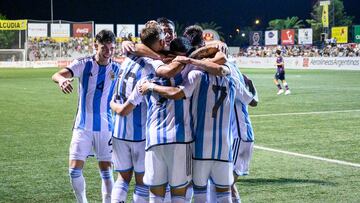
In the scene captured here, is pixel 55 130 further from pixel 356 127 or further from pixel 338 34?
pixel 338 34

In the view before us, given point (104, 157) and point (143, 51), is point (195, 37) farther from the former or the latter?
point (104, 157)

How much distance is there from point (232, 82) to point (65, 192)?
3.44 metres

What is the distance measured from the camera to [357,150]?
10.8 meters

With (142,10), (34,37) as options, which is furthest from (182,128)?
(142,10)

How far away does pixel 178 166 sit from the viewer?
5051mm

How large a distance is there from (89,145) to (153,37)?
5.88ft

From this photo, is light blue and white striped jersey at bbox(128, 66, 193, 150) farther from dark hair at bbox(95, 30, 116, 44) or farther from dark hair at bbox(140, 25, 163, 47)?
dark hair at bbox(95, 30, 116, 44)

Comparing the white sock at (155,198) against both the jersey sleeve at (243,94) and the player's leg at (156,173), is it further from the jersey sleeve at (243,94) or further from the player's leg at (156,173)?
the jersey sleeve at (243,94)

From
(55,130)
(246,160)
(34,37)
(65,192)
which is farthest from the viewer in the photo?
(34,37)

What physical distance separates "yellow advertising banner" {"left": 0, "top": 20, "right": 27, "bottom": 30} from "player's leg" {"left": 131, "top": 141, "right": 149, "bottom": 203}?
6811 centimetres

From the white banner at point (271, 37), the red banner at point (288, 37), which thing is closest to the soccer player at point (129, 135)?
the red banner at point (288, 37)

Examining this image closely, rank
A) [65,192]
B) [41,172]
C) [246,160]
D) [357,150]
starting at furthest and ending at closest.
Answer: [357,150]
[41,172]
[65,192]
[246,160]

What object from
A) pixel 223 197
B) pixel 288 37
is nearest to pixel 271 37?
→ pixel 288 37

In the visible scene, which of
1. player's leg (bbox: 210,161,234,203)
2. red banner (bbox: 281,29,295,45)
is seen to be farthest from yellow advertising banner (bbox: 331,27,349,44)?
player's leg (bbox: 210,161,234,203)
